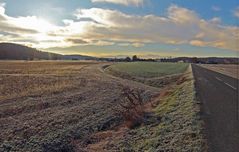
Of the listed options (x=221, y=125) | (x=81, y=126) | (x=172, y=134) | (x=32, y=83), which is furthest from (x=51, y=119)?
(x=32, y=83)

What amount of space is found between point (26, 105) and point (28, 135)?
5.52 metres

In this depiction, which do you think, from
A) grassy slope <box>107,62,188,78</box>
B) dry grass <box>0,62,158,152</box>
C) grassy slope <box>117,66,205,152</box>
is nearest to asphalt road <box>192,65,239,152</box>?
grassy slope <box>117,66,205,152</box>

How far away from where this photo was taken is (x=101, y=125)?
1503 centimetres

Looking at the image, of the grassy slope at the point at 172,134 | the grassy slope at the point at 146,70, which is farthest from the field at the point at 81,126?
the grassy slope at the point at 146,70

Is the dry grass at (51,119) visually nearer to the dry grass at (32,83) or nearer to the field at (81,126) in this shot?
the field at (81,126)

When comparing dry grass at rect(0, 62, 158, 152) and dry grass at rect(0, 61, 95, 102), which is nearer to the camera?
dry grass at rect(0, 62, 158, 152)

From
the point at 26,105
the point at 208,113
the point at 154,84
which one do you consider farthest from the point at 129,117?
the point at 154,84

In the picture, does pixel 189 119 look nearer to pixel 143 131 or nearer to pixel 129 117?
pixel 143 131

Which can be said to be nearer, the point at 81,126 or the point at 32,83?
the point at 81,126

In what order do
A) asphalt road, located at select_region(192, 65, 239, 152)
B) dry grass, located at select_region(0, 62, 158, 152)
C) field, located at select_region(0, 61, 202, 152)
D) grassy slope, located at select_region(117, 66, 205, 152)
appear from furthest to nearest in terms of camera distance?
1. dry grass, located at select_region(0, 62, 158, 152)
2. field, located at select_region(0, 61, 202, 152)
3. grassy slope, located at select_region(117, 66, 205, 152)
4. asphalt road, located at select_region(192, 65, 239, 152)

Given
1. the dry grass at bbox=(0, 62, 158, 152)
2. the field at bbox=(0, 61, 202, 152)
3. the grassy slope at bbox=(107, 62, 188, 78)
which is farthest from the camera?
the grassy slope at bbox=(107, 62, 188, 78)

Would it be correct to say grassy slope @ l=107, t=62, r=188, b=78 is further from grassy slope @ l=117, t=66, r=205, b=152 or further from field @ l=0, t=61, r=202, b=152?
grassy slope @ l=117, t=66, r=205, b=152

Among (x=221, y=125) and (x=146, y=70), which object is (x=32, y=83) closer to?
(x=221, y=125)

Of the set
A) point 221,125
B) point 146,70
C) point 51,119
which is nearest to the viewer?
point 221,125
